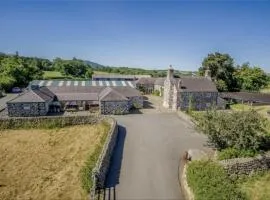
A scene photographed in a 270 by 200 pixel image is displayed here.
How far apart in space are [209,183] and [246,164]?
5719mm

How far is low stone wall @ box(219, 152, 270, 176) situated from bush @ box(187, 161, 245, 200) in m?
1.37

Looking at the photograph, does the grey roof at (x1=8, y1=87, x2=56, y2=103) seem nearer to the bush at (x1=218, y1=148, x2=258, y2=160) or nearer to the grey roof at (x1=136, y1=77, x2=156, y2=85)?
the bush at (x1=218, y1=148, x2=258, y2=160)

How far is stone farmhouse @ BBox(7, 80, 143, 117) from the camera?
37906 millimetres

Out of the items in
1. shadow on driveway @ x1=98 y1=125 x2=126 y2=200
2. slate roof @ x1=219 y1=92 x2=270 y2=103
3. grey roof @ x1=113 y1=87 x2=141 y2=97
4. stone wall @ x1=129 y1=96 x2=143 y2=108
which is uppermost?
grey roof @ x1=113 y1=87 x2=141 y2=97

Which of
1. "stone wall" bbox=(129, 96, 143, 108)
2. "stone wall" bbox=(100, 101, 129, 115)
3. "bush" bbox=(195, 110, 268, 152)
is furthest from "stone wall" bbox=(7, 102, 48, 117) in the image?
"bush" bbox=(195, 110, 268, 152)

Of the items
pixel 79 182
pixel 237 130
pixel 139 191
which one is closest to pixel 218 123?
pixel 237 130

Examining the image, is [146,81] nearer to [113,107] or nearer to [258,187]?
[113,107]

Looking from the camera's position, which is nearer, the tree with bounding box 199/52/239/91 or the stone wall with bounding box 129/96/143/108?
the stone wall with bounding box 129/96/143/108

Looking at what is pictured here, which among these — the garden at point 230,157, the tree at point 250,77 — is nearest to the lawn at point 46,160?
the garden at point 230,157

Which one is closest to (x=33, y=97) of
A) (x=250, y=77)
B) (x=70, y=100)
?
(x=70, y=100)

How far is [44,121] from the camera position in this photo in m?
32.6

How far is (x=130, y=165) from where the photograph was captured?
2053cm

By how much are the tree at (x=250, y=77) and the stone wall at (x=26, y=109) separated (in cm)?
5023

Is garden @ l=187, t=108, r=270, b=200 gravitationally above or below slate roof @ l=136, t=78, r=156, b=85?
below
